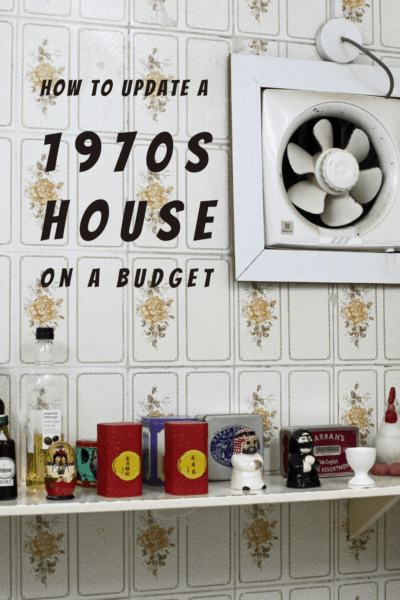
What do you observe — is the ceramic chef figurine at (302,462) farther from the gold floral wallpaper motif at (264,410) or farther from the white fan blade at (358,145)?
the white fan blade at (358,145)

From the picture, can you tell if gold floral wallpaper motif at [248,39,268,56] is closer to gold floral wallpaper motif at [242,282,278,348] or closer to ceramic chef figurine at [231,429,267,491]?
gold floral wallpaper motif at [242,282,278,348]

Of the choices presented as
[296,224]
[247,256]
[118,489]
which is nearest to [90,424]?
[118,489]

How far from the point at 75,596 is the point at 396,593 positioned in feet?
2.35

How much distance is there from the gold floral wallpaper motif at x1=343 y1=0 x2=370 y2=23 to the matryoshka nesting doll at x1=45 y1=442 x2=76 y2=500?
113cm

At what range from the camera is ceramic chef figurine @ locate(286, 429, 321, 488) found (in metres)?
1.27

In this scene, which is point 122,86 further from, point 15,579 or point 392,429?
point 15,579

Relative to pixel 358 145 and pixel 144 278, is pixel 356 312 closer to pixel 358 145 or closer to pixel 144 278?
pixel 358 145

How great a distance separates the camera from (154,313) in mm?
1414

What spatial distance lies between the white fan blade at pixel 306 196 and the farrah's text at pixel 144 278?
0.78 feet

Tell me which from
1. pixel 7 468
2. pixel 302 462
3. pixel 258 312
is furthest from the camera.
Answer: pixel 258 312

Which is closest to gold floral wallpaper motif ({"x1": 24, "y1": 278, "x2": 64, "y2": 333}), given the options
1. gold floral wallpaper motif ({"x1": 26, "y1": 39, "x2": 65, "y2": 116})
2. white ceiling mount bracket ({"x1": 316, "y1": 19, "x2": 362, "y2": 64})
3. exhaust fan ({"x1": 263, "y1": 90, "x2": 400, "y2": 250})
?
gold floral wallpaper motif ({"x1": 26, "y1": 39, "x2": 65, "y2": 116})

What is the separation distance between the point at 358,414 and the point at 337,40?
0.83 meters

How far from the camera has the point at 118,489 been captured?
3.88 feet

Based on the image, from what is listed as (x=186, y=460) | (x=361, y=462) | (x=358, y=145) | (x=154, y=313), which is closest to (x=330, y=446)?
(x=361, y=462)
